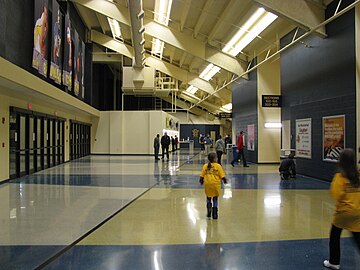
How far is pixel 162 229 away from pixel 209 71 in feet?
56.5

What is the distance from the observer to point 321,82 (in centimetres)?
1013

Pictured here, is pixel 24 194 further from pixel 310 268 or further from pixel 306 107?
pixel 306 107

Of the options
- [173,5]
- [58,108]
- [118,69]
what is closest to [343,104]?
[173,5]

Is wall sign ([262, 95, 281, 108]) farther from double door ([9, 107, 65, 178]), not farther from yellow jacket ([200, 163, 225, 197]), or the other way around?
yellow jacket ([200, 163, 225, 197])

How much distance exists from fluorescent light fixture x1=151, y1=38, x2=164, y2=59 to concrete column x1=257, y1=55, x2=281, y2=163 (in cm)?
608

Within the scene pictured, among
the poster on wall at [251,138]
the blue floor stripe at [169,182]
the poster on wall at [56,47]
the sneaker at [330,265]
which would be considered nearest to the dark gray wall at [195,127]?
the poster on wall at [251,138]

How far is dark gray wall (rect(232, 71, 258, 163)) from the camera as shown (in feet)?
55.5

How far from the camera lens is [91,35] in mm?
21281

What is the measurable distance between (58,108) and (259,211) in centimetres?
1181

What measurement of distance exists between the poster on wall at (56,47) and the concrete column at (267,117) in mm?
8902

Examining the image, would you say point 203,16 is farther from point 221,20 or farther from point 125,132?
point 125,132

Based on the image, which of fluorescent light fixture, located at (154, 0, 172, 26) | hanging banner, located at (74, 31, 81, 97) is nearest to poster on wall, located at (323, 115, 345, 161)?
fluorescent light fixture, located at (154, 0, 172, 26)

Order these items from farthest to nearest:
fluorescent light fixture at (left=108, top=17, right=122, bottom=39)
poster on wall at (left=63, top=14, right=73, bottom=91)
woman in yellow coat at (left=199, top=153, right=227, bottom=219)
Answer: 1. fluorescent light fixture at (left=108, top=17, right=122, bottom=39)
2. poster on wall at (left=63, top=14, right=73, bottom=91)
3. woman in yellow coat at (left=199, top=153, right=227, bottom=219)

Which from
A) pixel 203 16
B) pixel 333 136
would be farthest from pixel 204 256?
pixel 203 16
